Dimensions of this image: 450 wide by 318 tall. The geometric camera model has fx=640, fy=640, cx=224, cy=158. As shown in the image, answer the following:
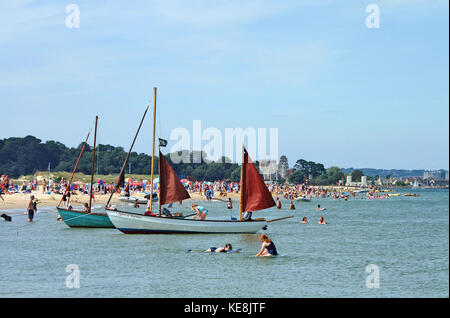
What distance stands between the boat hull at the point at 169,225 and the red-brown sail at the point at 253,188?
140 cm

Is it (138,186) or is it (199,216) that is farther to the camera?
(138,186)

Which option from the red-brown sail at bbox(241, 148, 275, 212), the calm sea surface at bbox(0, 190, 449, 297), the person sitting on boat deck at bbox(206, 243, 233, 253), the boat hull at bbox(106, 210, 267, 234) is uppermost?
the red-brown sail at bbox(241, 148, 275, 212)

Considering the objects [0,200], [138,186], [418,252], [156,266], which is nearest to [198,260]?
[156,266]

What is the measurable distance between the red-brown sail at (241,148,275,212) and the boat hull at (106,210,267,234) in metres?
1.40

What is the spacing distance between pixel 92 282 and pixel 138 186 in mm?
115760

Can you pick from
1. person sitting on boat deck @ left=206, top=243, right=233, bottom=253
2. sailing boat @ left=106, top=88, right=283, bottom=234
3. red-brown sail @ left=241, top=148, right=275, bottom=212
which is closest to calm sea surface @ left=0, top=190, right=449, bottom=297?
person sitting on boat deck @ left=206, top=243, right=233, bottom=253

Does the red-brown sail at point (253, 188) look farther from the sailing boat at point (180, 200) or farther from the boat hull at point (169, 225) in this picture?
the boat hull at point (169, 225)

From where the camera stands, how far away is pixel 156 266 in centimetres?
3159

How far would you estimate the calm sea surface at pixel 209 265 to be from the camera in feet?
84.9

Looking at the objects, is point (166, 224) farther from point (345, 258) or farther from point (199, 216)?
point (345, 258)

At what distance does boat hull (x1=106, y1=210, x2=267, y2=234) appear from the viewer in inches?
1705

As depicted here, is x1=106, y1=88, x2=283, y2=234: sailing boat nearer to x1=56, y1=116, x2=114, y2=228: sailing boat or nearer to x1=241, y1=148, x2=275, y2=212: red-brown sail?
x1=241, y1=148, x2=275, y2=212: red-brown sail

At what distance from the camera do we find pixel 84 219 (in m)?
49.7
